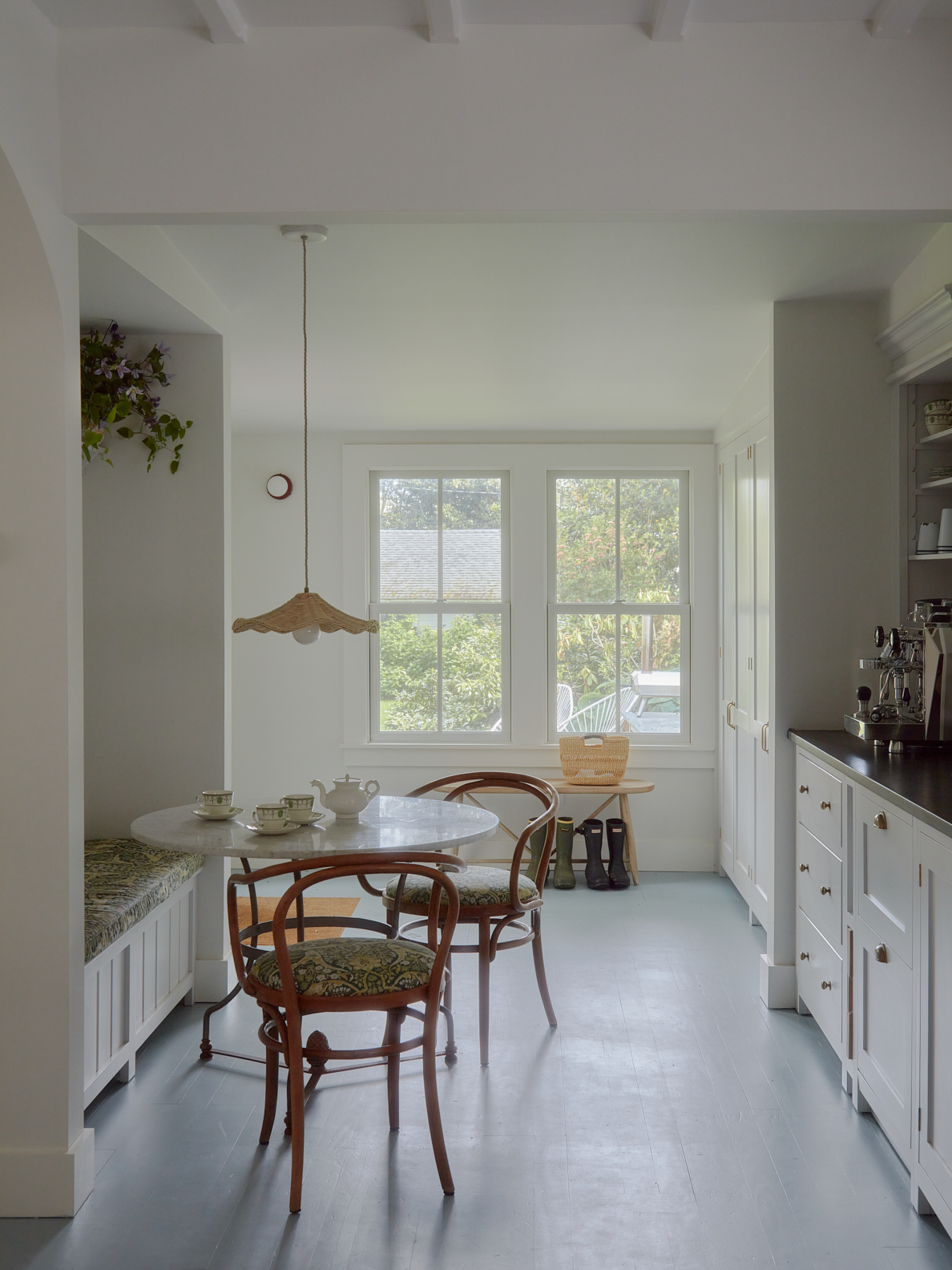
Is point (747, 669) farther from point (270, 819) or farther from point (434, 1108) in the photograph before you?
point (434, 1108)

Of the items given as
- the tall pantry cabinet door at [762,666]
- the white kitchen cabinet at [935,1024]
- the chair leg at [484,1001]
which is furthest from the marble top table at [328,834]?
the tall pantry cabinet door at [762,666]

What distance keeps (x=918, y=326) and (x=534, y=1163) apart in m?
2.73

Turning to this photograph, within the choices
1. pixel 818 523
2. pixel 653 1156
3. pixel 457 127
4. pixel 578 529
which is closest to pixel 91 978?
pixel 653 1156

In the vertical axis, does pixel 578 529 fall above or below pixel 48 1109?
above

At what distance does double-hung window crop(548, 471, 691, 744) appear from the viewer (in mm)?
5953

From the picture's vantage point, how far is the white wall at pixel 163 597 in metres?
3.79

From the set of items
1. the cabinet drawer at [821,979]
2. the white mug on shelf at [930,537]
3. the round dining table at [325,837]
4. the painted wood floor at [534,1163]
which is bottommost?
the painted wood floor at [534,1163]

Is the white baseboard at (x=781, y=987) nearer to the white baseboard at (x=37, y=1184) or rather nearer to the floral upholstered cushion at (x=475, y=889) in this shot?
the floral upholstered cushion at (x=475, y=889)

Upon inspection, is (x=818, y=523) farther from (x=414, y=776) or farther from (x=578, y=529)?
(x=414, y=776)

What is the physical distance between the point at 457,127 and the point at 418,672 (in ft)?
13.1

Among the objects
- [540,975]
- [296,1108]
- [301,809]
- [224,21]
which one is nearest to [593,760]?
[540,975]

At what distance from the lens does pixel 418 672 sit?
19.8ft

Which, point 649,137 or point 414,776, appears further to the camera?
point 414,776

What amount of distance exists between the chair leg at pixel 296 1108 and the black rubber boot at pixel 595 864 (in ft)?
9.99
